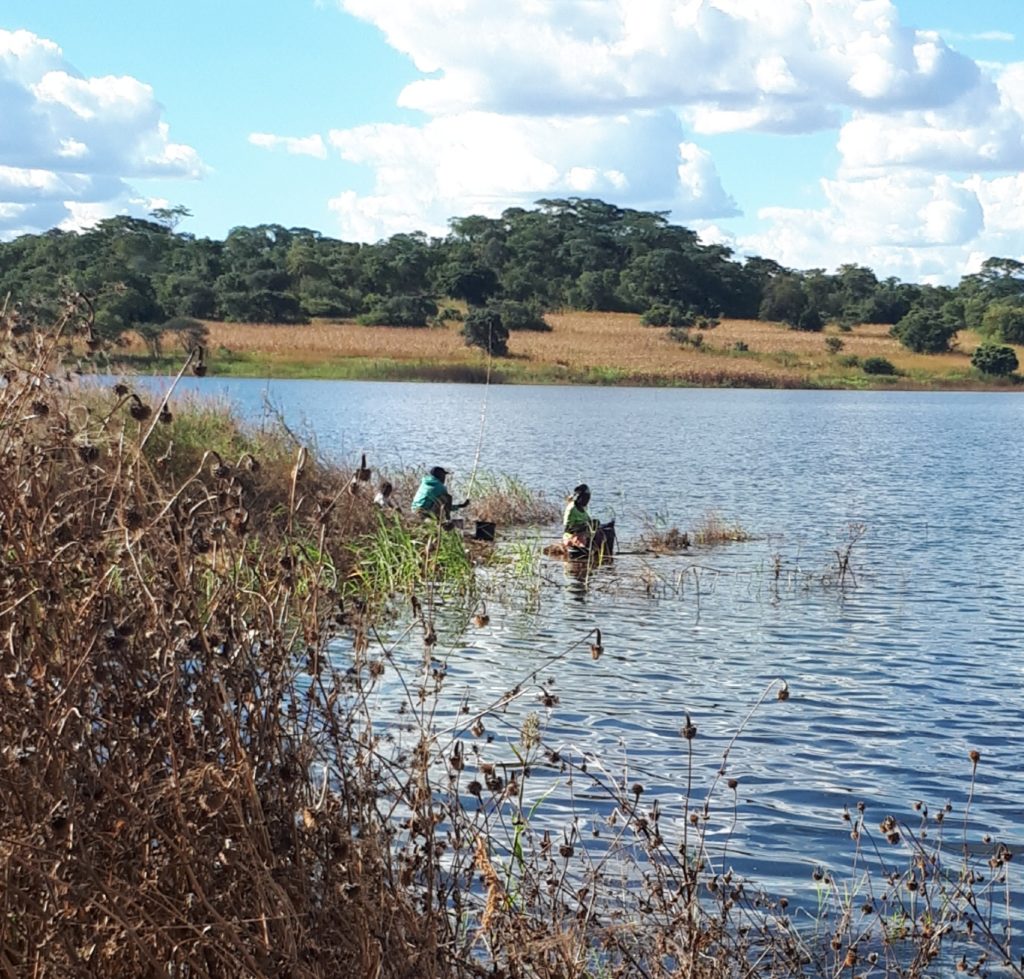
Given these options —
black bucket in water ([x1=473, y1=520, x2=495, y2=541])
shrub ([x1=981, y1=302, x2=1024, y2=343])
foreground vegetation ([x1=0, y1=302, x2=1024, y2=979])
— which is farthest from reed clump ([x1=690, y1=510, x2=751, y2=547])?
shrub ([x1=981, y1=302, x2=1024, y2=343])

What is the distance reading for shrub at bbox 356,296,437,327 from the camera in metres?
90.4

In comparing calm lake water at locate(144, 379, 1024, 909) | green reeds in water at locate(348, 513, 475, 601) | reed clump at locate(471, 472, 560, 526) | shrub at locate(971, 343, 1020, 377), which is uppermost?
shrub at locate(971, 343, 1020, 377)

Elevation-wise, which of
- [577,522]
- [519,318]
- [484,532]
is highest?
[519,318]

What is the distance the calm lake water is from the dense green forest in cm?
4537

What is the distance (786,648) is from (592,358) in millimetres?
69707

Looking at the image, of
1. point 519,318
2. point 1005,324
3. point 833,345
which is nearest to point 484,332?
point 519,318

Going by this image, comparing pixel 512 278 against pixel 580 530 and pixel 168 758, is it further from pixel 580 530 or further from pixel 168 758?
pixel 168 758

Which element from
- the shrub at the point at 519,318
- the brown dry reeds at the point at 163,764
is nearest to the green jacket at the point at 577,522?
the brown dry reeds at the point at 163,764

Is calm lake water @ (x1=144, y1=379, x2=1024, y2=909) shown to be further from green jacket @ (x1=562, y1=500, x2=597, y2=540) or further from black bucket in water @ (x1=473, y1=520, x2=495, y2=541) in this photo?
black bucket in water @ (x1=473, y1=520, x2=495, y2=541)

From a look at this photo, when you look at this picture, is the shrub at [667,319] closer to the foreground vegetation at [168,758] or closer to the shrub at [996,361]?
the shrub at [996,361]

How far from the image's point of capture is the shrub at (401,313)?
9044 cm

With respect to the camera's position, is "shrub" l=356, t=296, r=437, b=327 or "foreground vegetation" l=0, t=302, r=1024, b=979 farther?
"shrub" l=356, t=296, r=437, b=327

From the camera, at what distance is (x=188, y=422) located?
733 inches

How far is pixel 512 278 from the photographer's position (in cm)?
10925
